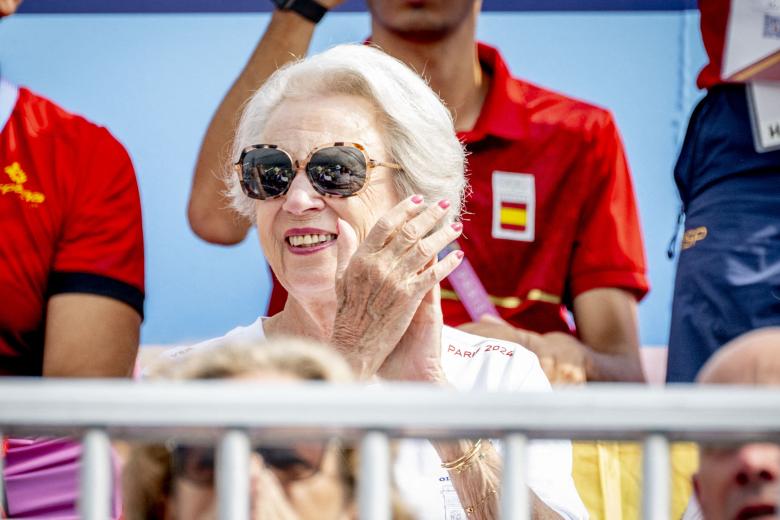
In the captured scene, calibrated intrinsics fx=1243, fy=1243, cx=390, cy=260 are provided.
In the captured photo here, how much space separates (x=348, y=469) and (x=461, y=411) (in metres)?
0.25

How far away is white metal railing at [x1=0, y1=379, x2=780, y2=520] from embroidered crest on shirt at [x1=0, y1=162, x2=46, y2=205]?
5.81ft

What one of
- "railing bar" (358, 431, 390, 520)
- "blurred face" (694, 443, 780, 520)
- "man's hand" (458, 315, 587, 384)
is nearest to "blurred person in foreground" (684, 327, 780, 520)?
"blurred face" (694, 443, 780, 520)

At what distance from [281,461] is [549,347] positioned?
1.70 m

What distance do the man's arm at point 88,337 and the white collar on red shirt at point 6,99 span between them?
0.45 m

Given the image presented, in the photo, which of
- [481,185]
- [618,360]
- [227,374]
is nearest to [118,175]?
[481,185]

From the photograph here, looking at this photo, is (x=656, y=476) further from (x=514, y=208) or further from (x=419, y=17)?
(x=419, y=17)

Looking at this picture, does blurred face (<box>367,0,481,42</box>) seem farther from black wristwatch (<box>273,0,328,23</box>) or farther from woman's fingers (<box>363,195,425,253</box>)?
woman's fingers (<box>363,195,425,253</box>)

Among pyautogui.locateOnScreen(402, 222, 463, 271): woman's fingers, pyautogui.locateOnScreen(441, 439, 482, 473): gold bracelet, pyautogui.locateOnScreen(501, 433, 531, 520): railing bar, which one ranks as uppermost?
pyautogui.locateOnScreen(402, 222, 463, 271): woman's fingers

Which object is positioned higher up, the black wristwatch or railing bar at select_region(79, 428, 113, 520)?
the black wristwatch

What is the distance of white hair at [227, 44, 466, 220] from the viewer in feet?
7.82

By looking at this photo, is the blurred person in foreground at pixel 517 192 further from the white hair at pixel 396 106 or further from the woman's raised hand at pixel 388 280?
the woman's raised hand at pixel 388 280

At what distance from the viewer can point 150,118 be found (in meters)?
Answer: 3.48

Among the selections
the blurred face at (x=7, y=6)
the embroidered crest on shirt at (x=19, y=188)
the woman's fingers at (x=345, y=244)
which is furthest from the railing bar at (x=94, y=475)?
the blurred face at (x=7, y=6)

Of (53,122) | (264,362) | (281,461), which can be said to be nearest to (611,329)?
(53,122)
